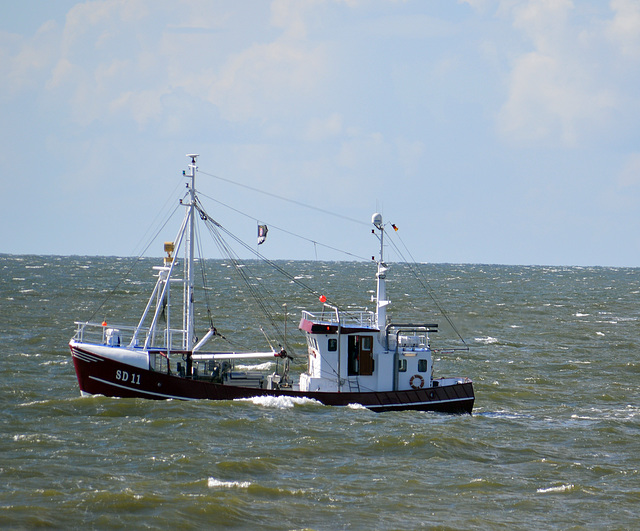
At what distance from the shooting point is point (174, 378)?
32125 millimetres

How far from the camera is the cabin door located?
3219cm

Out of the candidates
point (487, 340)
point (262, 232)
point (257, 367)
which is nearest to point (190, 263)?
point (262, 232)

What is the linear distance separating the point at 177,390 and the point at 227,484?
31.8ft

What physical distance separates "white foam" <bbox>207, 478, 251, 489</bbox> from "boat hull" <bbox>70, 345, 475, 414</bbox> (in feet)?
28.4

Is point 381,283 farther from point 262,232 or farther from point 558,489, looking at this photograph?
point 558,489

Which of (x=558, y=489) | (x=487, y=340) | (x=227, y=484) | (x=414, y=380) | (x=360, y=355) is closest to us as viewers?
(x=227, y=484)

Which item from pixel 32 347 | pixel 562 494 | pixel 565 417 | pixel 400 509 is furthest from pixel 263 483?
pixel 32 347

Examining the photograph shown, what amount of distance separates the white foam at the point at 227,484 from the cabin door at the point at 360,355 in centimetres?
969

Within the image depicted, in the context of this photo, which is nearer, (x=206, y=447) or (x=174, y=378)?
(x=206, y=447)

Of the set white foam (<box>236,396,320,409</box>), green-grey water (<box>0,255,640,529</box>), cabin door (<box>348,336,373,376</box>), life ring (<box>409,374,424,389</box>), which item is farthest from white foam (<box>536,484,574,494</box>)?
white foam (<box>236,396,320,409</box>)

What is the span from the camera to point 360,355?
32.3 m

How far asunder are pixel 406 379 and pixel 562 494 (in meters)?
10.1

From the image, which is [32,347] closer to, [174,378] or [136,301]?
[174,378]

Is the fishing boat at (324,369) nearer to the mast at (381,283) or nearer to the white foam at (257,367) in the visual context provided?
the mast at (381,283)
